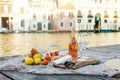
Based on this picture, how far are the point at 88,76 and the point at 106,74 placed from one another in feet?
0.58

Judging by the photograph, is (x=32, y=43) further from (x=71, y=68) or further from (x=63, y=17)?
(x=63, y=17)

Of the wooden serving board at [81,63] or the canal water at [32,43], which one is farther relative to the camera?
the canal water at [32,43]

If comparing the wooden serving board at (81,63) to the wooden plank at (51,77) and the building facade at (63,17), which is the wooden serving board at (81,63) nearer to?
the wooden plank at (51,77)

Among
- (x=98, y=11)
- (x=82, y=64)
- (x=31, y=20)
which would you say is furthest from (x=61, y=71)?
(x=98, y=11)

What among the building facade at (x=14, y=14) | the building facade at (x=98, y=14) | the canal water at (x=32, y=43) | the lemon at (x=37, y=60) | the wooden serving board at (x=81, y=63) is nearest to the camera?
the wooden serving board at (x=81, y=63)

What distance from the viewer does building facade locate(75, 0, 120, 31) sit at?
150 ft

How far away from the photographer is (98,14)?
153 ft

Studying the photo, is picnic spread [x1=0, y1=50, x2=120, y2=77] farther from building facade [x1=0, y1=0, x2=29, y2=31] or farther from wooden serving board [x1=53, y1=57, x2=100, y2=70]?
building facade [x1=0, y1=0, x2=29, y2=31]

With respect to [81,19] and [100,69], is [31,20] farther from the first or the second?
[100,69]

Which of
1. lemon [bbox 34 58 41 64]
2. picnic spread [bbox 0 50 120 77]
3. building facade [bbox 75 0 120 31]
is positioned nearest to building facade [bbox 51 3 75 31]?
building facade [bbox 75 0 120 31]

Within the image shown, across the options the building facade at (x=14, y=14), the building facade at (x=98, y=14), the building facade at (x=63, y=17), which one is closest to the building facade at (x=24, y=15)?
the building facade at (x=14, y=14)

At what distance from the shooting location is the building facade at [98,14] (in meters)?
45.8

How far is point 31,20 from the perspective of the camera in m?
44.1

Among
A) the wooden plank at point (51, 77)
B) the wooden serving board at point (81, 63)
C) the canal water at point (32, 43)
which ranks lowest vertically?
the canal water at point (32, 43)
